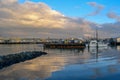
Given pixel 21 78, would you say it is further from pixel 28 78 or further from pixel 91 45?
pixel 91 45

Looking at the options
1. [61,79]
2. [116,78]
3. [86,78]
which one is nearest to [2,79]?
[61,79]

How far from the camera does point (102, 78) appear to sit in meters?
19.3

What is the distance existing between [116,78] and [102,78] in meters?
0.97

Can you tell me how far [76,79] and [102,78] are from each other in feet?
6.12

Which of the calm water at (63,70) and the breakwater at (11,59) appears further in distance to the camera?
the breakwater at (11,59)

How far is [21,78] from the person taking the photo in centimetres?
1939

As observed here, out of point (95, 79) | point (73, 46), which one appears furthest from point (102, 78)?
point (73, 46)

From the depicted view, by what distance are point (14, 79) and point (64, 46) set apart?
111 m

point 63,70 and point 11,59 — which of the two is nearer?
Result: point 63,70

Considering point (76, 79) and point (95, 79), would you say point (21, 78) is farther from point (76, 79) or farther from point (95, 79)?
point (95, 79)

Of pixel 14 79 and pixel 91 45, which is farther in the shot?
pixel 91 45

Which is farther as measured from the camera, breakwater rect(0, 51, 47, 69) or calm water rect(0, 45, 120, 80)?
breakwater rect(0, 51, 47, 69)

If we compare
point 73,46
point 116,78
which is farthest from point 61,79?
point 73,46

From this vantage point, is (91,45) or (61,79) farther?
(91,45)
